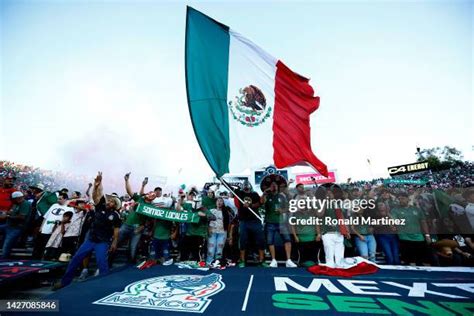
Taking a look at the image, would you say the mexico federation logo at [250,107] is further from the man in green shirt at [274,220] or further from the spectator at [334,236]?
the spectator at [334,236]

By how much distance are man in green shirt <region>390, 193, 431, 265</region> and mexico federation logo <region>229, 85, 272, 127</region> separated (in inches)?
165

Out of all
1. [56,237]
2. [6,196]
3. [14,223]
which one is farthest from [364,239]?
[6,196]

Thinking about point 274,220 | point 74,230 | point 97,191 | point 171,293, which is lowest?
point 171,293

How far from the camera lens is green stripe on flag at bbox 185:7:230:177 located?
5.11 m

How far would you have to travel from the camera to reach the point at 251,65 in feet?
18.8

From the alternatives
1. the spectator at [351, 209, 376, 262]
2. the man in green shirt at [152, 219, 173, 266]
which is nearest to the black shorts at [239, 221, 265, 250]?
the man in green shirt at [152, 219, 173, 266]

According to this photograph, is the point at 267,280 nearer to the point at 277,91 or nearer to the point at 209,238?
the point at 209,238

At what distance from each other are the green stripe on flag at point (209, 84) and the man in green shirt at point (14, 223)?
5.98 m

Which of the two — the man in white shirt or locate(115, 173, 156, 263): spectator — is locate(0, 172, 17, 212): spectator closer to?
the man in white shirt

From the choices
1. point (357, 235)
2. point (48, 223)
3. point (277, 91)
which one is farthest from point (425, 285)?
point (48, 223)

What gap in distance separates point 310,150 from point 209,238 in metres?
3.49

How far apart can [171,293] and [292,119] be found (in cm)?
446

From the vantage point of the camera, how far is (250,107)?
548 cm

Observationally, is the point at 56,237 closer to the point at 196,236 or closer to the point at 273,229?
the point at 196,236
